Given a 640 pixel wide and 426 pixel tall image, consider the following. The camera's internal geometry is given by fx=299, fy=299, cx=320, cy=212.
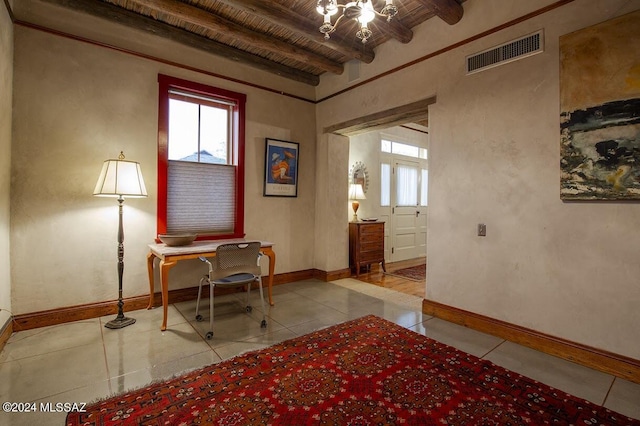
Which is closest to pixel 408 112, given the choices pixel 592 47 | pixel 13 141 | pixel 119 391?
pixel 592 47

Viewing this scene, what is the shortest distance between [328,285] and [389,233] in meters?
2.40

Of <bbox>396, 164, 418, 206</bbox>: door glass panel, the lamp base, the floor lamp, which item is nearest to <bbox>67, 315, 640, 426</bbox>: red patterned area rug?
the lamp base

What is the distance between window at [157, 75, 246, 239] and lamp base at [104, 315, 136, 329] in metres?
1.02

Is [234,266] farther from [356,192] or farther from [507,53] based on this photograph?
[507,53]

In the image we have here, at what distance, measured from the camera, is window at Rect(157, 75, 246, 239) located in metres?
3.60

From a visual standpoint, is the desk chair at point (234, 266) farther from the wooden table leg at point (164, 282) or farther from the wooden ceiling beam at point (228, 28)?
the wooden ceiling beam at point (228, 28)

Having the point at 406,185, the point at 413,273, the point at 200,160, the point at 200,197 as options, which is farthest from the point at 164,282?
the point at 406,185

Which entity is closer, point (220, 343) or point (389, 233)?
point (220, 343)

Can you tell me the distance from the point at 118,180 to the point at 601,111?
4.10 meters

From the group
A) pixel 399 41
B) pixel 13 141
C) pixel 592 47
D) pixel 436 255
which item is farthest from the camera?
pixel 399 41

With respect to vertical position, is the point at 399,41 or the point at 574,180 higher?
the point at 399,41

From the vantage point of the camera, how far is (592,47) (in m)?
2.28

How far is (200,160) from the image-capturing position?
3941 mm

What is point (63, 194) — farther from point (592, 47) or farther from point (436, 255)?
point (592, 47)
